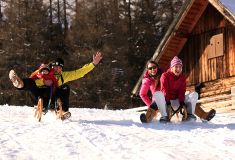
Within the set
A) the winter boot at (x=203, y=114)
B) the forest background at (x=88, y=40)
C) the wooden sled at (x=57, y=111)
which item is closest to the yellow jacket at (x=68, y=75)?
the wooden sled at (x=57, y=111)

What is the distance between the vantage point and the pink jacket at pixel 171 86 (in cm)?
876

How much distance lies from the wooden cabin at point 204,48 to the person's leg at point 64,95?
342 inches

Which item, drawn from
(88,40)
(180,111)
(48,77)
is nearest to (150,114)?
(180,111)

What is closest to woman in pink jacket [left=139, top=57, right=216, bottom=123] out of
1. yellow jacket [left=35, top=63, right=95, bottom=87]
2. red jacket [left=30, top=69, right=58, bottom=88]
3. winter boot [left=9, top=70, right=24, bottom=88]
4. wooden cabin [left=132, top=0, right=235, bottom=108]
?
yellow jacket [left=35, top=63, right=95, bottom=87]

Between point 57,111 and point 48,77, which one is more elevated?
point 48,77

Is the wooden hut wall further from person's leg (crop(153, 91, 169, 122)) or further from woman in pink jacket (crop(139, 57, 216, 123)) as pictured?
person's leg (crop(153, 91, 169, 122))

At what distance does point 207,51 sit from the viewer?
60.3 feet

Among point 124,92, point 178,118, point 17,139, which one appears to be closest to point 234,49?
point 178,118

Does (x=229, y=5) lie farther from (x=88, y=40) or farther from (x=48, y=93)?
(x=88, y=40)

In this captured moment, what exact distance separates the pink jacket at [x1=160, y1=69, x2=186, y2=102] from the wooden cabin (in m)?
8.37

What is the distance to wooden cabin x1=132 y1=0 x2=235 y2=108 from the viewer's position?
17.5 metres

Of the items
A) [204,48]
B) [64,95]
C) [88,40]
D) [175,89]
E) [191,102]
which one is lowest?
[191,102]

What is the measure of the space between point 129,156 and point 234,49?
1279 cm

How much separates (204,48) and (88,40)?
68.7ft
